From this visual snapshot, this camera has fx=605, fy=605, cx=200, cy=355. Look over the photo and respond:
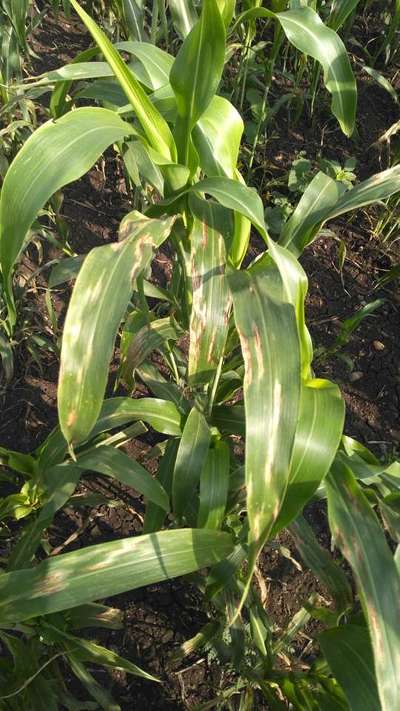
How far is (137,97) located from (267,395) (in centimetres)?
40

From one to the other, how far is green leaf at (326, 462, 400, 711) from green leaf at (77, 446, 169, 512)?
0.25 m

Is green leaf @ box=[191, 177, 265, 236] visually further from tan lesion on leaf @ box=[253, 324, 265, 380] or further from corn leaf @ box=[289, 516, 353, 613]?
corn leaf @ box=[289, 516, 353, 613]

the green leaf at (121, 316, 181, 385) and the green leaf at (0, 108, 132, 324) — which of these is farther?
the green leaf at (121, 316, 181, 385)

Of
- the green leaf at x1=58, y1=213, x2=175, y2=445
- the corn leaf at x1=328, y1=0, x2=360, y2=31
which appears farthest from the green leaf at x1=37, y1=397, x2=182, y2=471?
the corn leaf at x1=328, y1=0, x2=360, y2=31

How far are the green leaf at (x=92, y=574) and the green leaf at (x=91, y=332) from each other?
0.18 m

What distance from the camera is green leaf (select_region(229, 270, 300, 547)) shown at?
59 cm

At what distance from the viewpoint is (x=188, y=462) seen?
0.90 m

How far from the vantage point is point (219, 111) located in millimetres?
861

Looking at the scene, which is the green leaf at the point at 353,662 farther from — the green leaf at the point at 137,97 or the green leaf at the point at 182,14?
the green leaf at the point at 182,14

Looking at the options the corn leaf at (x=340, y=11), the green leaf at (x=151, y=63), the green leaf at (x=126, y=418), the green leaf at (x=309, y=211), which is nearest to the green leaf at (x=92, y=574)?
the green leaf at (x=126, y=418)

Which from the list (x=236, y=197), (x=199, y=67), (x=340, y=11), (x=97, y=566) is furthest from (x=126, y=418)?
(x=340, y=11)

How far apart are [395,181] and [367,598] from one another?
0.59 m

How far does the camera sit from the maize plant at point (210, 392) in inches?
24.8

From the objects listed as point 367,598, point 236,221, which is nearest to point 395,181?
point 236,221
